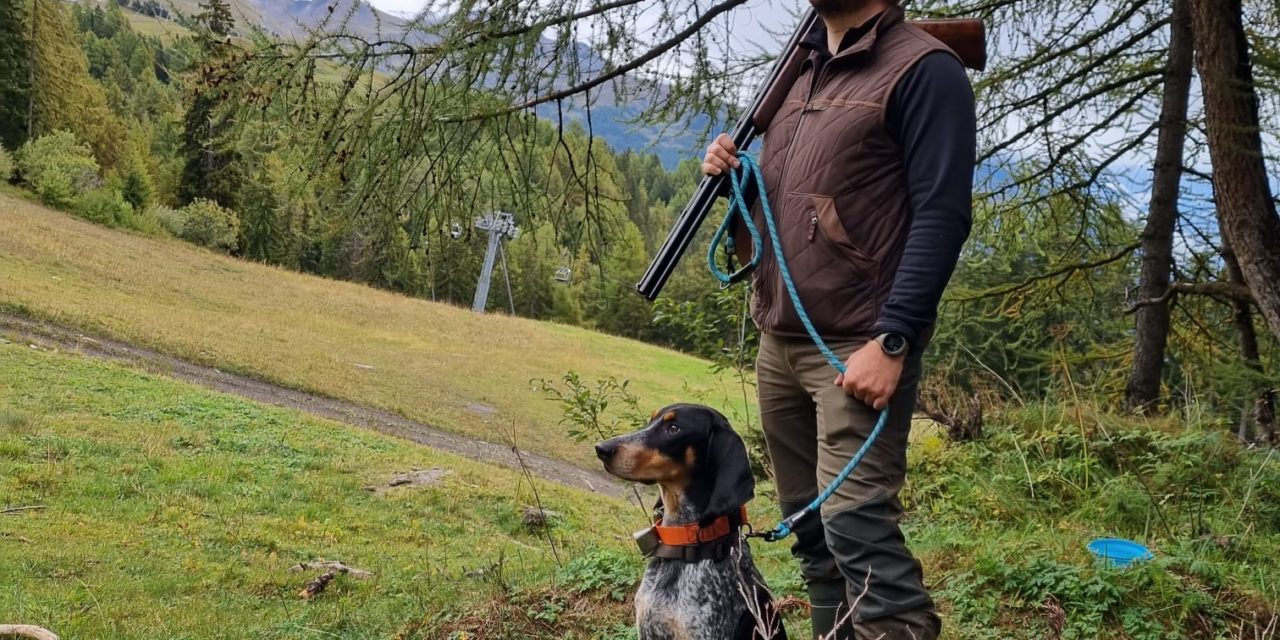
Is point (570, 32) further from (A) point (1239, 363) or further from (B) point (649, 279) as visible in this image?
(A) point (1239, 363)

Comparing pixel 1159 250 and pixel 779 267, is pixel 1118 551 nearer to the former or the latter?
pixel 779 267

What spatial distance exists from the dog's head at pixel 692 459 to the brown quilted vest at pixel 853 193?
624 millimetres

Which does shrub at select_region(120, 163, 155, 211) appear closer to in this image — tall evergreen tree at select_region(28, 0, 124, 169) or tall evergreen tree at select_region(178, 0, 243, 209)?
tall evergreen tree at select_region(28, 0, 124, 169)

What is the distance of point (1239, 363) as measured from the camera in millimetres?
5789

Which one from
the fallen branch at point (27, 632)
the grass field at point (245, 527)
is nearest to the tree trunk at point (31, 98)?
the grass field at point (245, 527)

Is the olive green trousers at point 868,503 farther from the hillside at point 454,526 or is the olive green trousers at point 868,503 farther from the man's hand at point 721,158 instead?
the hillside at point 454,526

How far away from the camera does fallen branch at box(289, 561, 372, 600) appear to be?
495 centimetres

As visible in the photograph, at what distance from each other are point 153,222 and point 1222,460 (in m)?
→ 42.4

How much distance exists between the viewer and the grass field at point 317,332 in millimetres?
17859

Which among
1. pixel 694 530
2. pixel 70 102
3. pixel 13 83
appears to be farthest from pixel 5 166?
pixel 694 530

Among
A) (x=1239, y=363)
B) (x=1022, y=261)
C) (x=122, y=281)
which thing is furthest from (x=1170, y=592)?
(x=122, y=281)

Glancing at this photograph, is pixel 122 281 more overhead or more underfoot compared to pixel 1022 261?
more underfoot

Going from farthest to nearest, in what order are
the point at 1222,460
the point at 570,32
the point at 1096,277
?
1. the point at 1096,277
2. the point at 1222,460
3. the point at 570,32

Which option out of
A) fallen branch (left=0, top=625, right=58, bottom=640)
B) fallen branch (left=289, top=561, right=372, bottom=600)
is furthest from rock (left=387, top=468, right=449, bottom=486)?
fallen branch (left=0, top=625, right=58, bottom=640)
